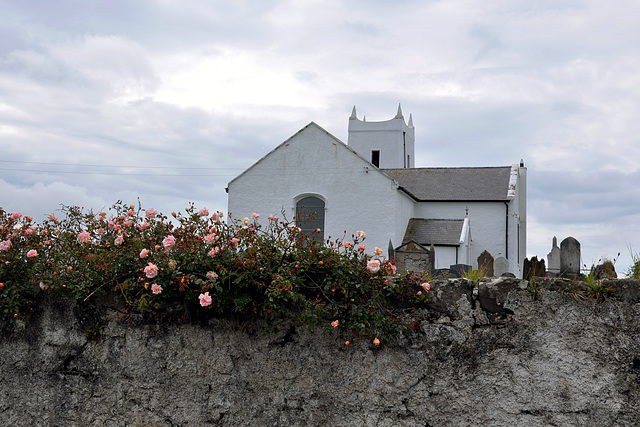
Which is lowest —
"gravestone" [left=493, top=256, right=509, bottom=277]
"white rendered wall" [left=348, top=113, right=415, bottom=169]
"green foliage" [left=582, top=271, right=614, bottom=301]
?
"green foliage" [left=582, top=271, right=614, bottom=301]

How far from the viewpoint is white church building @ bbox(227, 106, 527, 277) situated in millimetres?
23078

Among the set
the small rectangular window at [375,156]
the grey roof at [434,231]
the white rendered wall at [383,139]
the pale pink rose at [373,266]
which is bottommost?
the pale pink rose at [373,266]

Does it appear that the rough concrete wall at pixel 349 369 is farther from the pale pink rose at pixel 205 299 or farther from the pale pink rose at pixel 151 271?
the pale pink rose at pixel 151 271

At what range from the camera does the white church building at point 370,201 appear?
23.1 m

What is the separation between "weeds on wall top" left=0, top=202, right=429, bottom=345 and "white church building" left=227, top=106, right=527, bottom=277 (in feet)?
54.1

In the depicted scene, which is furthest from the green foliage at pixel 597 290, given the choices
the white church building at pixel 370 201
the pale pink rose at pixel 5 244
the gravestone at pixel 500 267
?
the white church building at pixel 370 201

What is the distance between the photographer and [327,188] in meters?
23.8

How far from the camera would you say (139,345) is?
5055 mm

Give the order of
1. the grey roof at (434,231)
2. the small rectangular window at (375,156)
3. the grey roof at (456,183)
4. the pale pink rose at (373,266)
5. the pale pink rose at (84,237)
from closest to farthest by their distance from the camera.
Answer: the pale pink rose at (373,266)
the pale pink rose at (84,237)
the grey roof at (434,231)
the grey roof at (456,183)
the small rectangular window at (375,156)

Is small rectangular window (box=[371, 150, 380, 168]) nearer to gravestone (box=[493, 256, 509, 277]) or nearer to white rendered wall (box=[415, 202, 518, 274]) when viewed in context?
white rendered wall (box=[415, 202, 518, 274])

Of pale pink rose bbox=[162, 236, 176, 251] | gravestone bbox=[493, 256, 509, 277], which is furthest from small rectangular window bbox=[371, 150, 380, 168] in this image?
pale pink rose bbox=[162, 236, 176, 251]

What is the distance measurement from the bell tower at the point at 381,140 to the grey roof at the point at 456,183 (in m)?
9.51

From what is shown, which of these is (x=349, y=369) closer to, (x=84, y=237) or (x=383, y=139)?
(x=84, y=237)

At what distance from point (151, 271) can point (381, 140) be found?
37.1m
